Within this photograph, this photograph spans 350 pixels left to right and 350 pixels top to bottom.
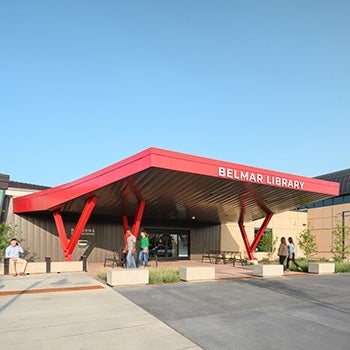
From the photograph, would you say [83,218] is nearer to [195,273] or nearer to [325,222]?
[195,273]

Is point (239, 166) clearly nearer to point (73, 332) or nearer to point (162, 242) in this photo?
point (73, 332)

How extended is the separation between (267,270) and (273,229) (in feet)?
60.5

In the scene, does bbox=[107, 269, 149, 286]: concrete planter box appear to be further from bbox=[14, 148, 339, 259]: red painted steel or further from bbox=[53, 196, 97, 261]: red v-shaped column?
bbox=[53, 196, 97, 261]: red v-shaped column

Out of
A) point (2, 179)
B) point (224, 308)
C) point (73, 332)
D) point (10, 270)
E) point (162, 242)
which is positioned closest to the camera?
point (73, 332)

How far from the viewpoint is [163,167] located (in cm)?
1223

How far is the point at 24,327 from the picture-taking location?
21.3 ft

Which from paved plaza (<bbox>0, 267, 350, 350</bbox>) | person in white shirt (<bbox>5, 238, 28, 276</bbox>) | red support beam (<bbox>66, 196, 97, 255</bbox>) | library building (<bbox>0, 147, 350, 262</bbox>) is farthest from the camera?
red support beam (<bbox>66, 196, 97, 255</bbox>)

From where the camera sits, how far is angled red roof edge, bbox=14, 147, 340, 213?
12391 millimetres

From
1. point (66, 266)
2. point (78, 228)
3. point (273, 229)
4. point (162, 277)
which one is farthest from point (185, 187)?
point (273, 229)

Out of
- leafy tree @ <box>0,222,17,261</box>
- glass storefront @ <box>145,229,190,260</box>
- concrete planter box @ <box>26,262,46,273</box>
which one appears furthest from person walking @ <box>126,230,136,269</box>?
glass storefront @ <box>145,229,190,260</box>

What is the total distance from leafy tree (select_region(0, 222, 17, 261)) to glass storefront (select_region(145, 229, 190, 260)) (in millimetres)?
9371

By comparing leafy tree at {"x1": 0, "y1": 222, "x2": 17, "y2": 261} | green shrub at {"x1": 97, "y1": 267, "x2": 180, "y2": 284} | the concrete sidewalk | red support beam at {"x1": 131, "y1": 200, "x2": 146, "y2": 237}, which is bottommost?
green shrub at {"x1": 97, "y1": 267, "x2": 180, "y2": 284}

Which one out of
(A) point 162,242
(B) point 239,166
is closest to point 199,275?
(B) point 239,166

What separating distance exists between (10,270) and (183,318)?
9.58 m
